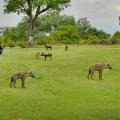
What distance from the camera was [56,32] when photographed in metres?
88.1

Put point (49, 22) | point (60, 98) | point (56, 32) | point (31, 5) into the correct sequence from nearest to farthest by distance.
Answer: point (60, 98) < point (31, 5) < point (56, 32) < point (49, 22)

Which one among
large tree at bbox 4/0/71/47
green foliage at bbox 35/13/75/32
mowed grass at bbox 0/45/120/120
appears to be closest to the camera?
mowed grass at bbox 0/45/120/120

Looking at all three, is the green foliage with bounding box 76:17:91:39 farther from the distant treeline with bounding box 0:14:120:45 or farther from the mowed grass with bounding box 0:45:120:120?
the mowed grass with bounding box 0:45:120:120

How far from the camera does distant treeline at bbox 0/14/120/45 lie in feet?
239

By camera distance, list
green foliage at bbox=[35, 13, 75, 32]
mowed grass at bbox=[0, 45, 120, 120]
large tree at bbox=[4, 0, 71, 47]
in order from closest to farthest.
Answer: mowed grass at bbox=[0, 45, 120, 120], large tree at bbox=[4, 0, 71, 47], green foliage at bbox=[35, 13, 75, 32]

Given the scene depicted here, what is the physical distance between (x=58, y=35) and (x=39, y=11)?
2696 cm

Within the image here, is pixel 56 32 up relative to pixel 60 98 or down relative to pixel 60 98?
up

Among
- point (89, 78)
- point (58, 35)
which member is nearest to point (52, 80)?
point (89, 78)

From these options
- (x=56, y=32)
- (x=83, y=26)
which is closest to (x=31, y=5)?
(x=56, y=32)

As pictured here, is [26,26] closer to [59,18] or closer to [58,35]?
[58,35]

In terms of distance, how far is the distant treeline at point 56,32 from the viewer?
72.8 m

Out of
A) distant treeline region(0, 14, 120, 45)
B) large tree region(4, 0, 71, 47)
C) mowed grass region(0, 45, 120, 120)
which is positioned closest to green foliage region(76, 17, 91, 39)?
distant treeline region(0, 14, 120, 45)

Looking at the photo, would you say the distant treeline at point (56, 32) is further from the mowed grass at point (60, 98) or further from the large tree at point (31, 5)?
the mowed grass at point (60, 98)

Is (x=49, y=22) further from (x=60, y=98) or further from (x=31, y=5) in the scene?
(x=60, y=98)
